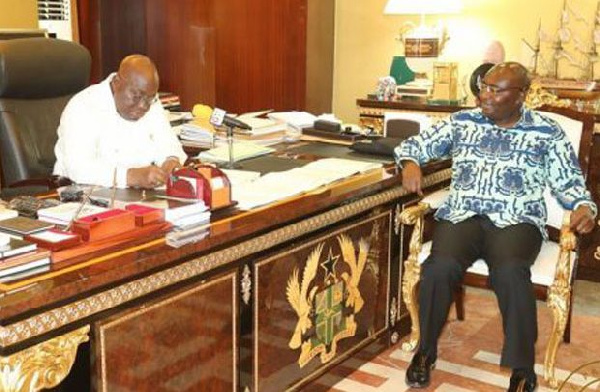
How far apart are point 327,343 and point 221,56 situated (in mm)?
2365

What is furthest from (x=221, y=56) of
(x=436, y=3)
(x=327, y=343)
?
(x=327, y=343)

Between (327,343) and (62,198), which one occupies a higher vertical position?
(62,198)

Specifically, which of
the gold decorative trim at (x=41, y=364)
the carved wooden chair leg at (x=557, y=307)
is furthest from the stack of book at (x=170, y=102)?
the gold decorative trim at (x=41, y=364)

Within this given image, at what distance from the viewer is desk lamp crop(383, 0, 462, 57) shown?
12.7 ft

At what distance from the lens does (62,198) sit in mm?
1936

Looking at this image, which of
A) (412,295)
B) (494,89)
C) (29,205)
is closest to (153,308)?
(29,205)

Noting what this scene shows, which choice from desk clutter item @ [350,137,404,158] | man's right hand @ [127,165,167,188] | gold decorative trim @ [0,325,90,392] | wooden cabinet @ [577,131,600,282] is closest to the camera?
gold decorative trim @ [0,325,90,392]

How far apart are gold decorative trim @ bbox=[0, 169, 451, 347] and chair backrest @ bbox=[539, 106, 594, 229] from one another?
66 cm

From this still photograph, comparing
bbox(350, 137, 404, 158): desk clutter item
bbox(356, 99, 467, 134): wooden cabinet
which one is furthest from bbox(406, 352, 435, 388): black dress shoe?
bbox(356, 99, 467, 134): wooden cabinet

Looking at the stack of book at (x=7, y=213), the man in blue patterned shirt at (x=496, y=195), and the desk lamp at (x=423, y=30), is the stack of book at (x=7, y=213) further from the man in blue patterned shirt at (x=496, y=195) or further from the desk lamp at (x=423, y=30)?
the desk lamp at (x=423, y=30)

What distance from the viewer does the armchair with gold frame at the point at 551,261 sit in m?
2.38

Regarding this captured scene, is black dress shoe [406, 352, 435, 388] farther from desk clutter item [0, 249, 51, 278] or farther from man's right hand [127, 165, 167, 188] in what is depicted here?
desk clutter item [0, 249, 51, 278]

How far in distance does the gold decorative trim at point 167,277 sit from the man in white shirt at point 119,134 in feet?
1.23

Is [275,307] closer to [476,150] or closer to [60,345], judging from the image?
[60,345]
